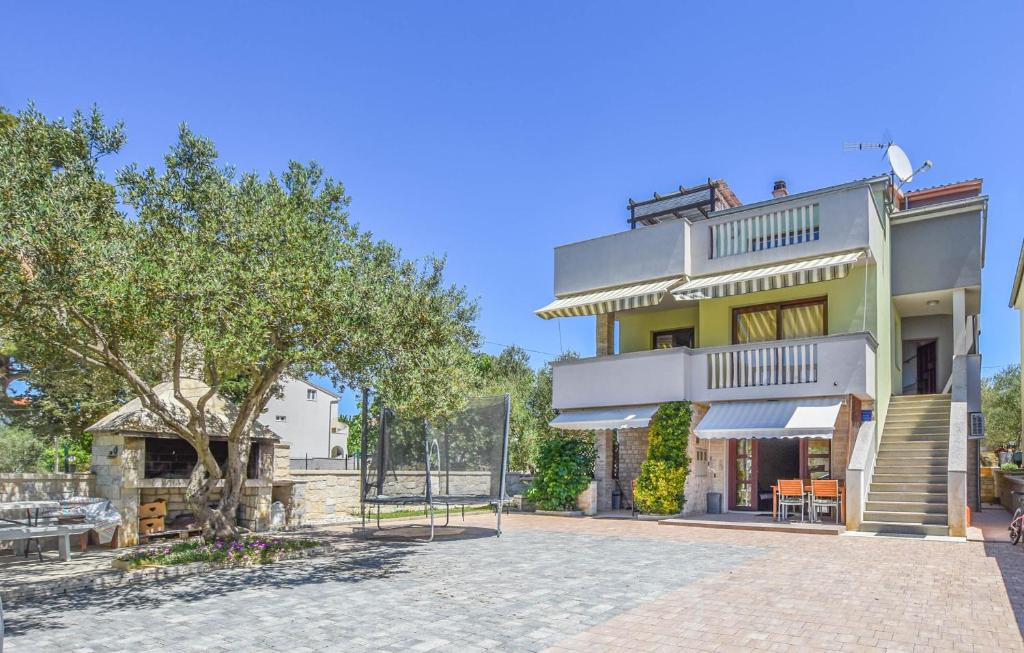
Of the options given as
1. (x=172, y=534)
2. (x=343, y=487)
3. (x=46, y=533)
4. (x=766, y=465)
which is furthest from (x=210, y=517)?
(x=766, y=465)

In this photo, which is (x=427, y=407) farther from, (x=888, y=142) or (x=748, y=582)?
(x=888, y=142)

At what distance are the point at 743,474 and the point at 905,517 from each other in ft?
16.9

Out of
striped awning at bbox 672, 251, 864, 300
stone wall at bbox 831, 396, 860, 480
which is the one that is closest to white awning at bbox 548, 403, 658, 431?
striped awning at bbox 672, 251, 864, 300

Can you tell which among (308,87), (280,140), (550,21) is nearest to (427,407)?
(280,140)

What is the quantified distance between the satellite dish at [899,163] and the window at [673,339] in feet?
24.6

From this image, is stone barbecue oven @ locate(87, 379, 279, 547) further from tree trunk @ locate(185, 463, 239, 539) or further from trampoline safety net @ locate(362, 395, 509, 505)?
tree trunk @ locate(185, 463, 239, 539)

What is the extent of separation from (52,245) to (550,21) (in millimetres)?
12364

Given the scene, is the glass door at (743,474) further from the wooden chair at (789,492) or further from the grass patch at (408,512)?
the grass patch at (408,512)

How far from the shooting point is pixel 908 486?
53.8ft

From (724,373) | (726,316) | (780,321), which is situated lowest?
(724,373)

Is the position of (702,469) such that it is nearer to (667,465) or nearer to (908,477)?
(667,465)

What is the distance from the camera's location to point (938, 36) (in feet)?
46.4

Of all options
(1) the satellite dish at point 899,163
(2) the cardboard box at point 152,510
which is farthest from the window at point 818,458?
(2) the cardboard box at point 152,510

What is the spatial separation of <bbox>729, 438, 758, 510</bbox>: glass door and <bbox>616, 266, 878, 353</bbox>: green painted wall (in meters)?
2.90
